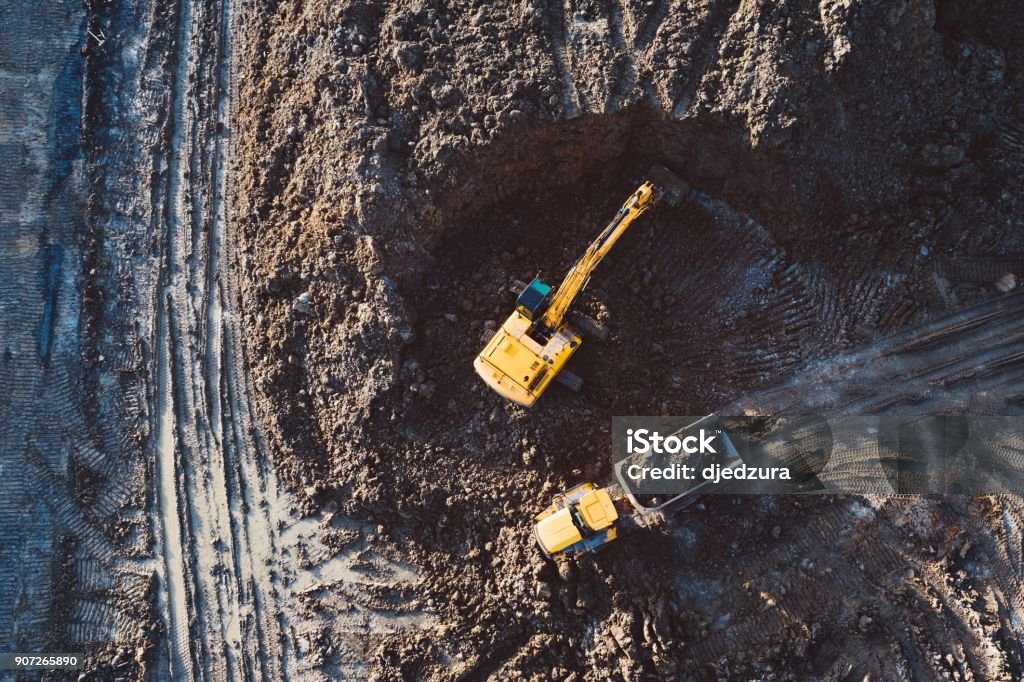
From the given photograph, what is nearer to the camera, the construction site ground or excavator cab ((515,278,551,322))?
the construction site ground

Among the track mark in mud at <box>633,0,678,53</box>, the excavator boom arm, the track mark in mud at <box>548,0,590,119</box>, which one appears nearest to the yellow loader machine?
the excavator boom arm

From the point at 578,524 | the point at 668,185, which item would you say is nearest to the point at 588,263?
the point at 668,185

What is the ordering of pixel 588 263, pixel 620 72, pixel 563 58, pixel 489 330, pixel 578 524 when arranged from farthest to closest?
pixel 489 330 → pixel 588 263 → pixel 563 58 → pixel 620 72 → pixel 578 524

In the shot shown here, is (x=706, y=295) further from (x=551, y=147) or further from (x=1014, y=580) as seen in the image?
(x=1014, y=580)

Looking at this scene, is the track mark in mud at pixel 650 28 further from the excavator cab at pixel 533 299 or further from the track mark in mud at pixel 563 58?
the excavator cab at pixel 533 299

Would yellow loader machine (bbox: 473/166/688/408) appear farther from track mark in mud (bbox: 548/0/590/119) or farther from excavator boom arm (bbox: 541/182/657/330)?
track mark in mud (bbox: 548/0/590/119)

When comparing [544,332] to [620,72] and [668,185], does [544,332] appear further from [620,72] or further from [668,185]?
[620,72]

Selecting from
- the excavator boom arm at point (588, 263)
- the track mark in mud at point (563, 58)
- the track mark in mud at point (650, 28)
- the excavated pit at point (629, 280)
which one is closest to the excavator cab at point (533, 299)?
the excavator boom arm at point (588, 263)
